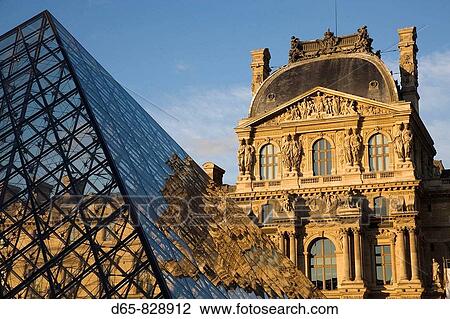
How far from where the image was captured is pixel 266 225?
37906 mm

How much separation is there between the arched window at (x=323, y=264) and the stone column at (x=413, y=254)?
3733 millimetres

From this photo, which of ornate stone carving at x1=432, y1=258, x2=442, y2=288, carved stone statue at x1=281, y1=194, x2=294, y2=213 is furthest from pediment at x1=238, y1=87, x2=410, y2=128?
ornate stone carving at x1=432, y1=258, x2=442, y2=288

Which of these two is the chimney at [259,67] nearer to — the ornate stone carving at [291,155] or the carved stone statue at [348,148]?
the ornate stone carving at [291,155]

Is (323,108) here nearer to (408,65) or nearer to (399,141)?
(399,141)

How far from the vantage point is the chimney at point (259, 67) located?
142 ft

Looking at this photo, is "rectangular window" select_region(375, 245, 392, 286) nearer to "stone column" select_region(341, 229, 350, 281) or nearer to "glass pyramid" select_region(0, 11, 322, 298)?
"stone column" select_region(341, 229, 350, 281)

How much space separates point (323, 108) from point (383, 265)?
8501mm

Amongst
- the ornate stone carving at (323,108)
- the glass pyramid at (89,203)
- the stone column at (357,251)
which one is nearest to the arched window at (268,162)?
the ornate stone carving at (323,108)

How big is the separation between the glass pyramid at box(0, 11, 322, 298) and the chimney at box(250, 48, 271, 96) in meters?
23.0

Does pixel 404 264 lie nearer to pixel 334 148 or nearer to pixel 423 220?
pixel 423 220

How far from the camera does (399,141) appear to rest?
36.8 meters

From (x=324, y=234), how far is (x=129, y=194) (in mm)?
25057
